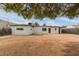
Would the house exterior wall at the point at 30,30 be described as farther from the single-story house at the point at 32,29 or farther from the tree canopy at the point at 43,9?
the tree canopy at the point at 43,9

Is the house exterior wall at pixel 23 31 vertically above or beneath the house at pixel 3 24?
beneath

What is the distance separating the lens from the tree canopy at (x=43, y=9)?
3.23 metres

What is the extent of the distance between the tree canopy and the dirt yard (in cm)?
29

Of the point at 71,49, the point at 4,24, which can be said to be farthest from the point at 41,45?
the point at 4,24

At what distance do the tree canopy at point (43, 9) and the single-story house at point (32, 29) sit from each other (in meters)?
0.15

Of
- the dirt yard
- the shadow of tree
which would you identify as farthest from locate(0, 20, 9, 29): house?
the shadow of tree

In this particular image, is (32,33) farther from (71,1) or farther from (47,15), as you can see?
(71,1)

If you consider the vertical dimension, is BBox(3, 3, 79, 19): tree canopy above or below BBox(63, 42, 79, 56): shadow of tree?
above

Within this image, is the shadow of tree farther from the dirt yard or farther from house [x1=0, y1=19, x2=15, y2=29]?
house [x1=0, y1=19, x2=15, y2=29]

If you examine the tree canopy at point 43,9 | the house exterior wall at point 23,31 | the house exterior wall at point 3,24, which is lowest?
the house exterior wall at point 23,31

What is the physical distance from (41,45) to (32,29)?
25 centimetres

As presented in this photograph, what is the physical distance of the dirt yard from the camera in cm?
321

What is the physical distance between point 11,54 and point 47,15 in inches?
28.4

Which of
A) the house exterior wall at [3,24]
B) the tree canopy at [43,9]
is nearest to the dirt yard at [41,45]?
the house exterior wall at [3,24]
